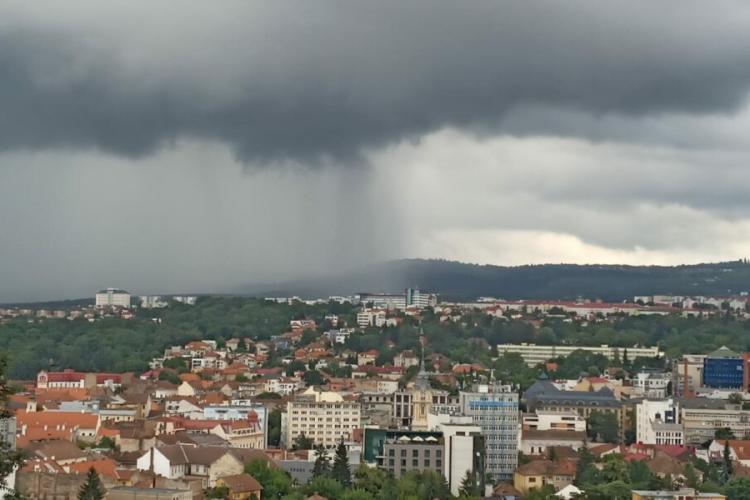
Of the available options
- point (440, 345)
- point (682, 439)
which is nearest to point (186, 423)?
point (682, 439)

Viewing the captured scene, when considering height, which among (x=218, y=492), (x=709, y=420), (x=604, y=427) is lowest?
(x=218, y=492)

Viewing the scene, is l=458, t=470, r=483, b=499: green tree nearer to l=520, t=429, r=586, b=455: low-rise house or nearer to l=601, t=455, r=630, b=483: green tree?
l=601, t=455, r=630, b=483: green tree

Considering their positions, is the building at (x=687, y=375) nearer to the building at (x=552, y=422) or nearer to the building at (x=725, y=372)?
the building at (x=725, y=372)

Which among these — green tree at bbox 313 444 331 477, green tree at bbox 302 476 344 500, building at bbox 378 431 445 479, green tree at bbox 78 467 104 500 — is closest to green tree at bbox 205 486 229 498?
green tree at bbox 302 476 344 500

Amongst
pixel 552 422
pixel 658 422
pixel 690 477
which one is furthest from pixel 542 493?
pixel 552 422

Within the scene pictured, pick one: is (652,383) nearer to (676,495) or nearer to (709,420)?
(709,420)

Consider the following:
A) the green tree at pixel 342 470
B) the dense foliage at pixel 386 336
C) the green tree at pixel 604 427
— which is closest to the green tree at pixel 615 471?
the green tree at pixel 342 470

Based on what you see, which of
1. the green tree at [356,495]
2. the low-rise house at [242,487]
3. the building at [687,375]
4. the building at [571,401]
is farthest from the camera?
the building at [687,375]
